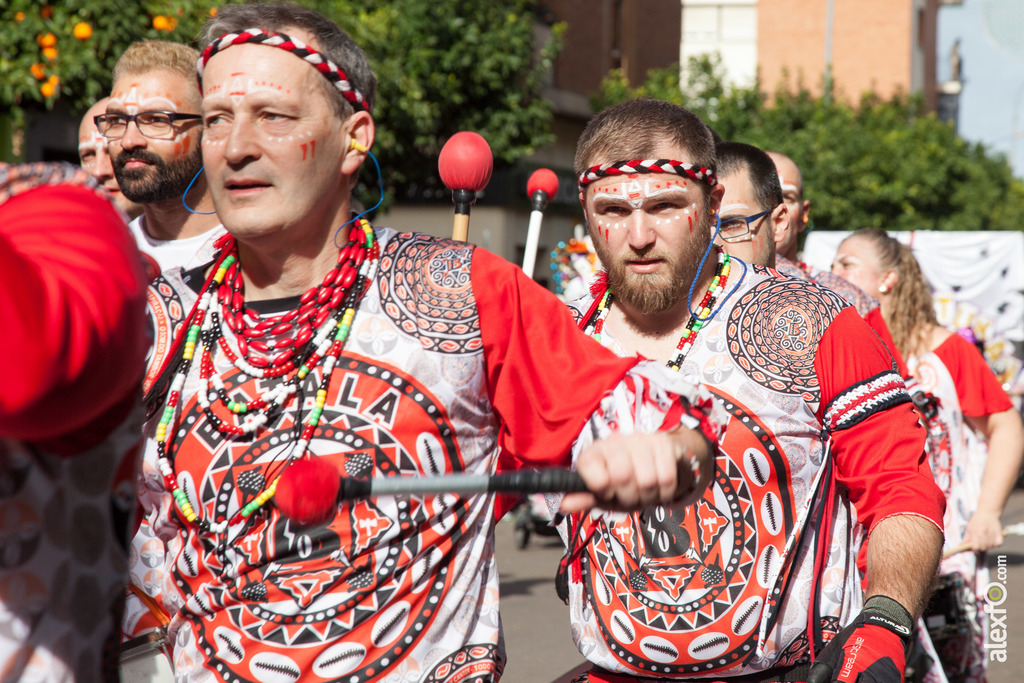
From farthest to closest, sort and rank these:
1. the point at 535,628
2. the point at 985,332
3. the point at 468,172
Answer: the point at 985,332, the point at 535,628, the point at 468,172

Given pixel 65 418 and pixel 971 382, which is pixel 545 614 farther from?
pixel 65 418

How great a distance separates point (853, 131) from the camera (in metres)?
26.1

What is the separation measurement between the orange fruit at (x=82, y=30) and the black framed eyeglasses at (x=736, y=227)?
5.45 metres

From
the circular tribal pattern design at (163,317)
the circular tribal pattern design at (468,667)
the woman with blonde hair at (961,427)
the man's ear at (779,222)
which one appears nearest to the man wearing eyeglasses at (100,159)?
the circular tribal pattern design at (163,317)

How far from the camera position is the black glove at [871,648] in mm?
2479

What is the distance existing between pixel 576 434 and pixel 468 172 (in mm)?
1032

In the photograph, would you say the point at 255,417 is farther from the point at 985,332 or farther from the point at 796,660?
the point at 985,332

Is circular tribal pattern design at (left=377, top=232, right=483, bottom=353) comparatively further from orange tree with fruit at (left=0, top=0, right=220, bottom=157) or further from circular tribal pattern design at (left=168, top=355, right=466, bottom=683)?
orange tree with fruit at (left=0, top=0, right=220, bottom=157)

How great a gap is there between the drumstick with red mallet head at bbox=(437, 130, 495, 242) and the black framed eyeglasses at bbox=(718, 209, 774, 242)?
136 centimetres

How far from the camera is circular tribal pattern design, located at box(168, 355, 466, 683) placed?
2031mm

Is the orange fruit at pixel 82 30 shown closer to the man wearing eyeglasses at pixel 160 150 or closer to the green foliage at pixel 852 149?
the man wearing eyeglasses at pixel 160 150

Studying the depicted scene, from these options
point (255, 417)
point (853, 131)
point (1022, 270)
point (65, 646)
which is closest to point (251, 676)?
point (255, 417)

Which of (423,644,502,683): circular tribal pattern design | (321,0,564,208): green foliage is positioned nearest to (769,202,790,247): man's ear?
(423,644,502,683): circular tribal pattern design

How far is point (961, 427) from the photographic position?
5648 mm
